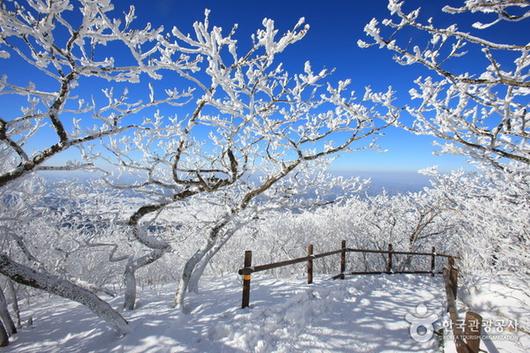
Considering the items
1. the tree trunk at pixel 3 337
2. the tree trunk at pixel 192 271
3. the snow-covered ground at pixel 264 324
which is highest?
the tree trunk at pixel 192 271

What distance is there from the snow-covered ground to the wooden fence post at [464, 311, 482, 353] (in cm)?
150

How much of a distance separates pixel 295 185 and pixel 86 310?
21.7ft

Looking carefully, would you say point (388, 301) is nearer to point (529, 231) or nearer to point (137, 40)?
point (529, 231)

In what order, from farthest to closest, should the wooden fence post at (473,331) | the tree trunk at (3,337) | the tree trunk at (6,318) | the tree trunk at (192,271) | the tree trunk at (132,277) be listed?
the tree trunk at (132,277) → the tree trunk at (192,271) → the tree trunk at (6,318) → the tree trunk at (3,337) → the wooden fence post at (473,331)

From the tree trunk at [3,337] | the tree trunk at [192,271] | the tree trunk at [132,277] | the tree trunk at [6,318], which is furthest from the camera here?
the tree trunk at [132,277]

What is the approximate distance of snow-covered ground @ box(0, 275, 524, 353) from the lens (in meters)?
4.15

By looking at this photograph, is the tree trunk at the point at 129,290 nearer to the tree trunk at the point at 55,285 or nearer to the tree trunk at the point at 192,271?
the tree trunk at the point at 192,271

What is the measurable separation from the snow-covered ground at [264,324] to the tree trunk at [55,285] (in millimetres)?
436

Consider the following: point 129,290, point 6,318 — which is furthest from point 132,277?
point 6,318

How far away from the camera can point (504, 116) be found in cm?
260

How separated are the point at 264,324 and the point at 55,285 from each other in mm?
3485

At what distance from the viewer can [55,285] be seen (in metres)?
4.04

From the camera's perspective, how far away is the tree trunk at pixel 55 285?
12.2ft

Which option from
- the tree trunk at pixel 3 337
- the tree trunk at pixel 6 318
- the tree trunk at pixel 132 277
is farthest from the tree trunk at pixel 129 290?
the tree trunk at pixel 6 318
